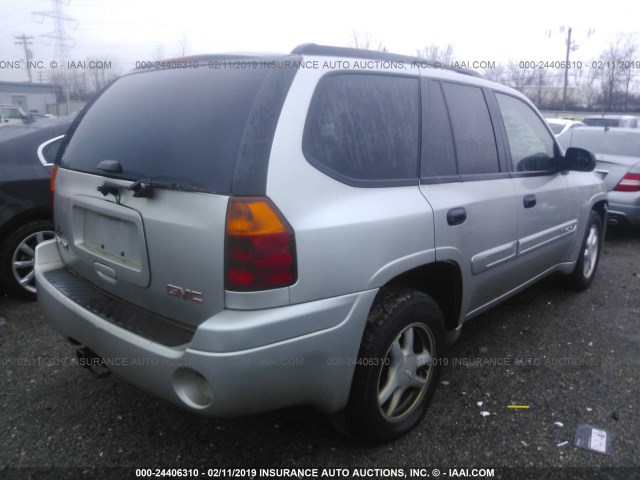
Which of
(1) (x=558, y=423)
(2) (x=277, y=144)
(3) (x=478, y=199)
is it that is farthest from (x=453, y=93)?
(1) (x=558, y=423)

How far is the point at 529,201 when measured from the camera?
3168 mm

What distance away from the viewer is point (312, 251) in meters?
1.83

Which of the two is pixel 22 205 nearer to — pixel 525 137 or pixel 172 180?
pixel 172 180

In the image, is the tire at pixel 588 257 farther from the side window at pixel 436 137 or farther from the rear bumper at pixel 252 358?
the rear bumper at pixel 252 358

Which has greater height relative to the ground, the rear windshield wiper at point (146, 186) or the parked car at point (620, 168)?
Answer: the rear windshield wiper at point (146, 186)

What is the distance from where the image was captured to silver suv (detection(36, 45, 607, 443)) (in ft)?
5.81

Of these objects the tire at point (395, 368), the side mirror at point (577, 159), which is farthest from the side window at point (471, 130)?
the side mirror at point (577, 159)

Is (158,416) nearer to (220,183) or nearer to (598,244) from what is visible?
(220,183)

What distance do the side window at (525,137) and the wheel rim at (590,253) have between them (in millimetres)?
1216

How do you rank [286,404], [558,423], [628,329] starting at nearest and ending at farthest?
[286,404], [558,423], [628,329]

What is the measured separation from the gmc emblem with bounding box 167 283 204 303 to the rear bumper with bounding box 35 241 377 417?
0.36ft

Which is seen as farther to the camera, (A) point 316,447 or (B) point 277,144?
(A) point 316,447

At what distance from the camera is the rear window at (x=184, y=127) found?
1.81 m

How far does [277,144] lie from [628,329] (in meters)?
3.36
